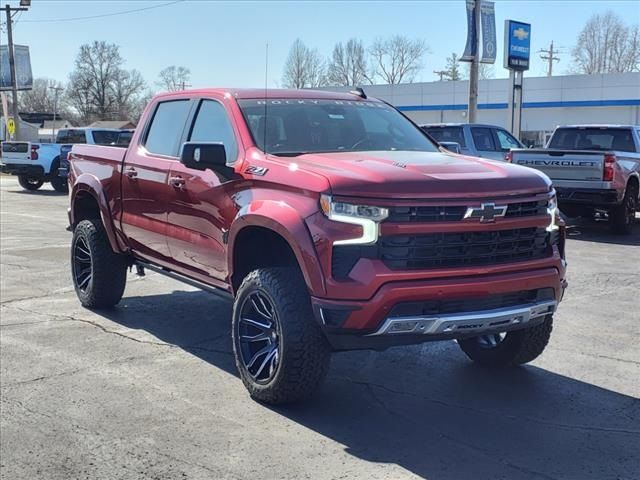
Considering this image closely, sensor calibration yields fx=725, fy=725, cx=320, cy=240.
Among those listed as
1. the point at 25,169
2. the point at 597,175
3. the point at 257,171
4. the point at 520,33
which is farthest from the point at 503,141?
the point at 25,169

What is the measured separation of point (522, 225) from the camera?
4293 mm

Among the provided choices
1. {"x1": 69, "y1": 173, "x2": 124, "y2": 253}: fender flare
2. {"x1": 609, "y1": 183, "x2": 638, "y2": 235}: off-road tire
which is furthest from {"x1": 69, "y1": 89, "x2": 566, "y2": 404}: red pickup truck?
{"x1": 609, "y1": 183, "x2": 638, "y2": 235}: off-road tire

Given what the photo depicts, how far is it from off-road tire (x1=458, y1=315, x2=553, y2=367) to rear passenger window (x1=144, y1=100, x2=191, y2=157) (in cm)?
284

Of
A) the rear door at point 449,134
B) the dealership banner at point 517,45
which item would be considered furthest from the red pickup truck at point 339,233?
the dealership banner at point 517,45

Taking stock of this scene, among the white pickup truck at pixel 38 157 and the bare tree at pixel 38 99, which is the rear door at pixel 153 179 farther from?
the bare tree at pixel 38 99

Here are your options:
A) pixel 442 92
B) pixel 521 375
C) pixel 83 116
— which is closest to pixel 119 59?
pixel 83 116

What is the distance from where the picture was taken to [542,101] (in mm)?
49312

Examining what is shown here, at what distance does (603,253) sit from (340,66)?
76.6 metres

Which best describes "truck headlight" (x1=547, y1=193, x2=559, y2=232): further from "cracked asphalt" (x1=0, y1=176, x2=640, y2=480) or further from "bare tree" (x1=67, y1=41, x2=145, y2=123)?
"bare tree" (x1=67, y1=41, x2=145, y2=123)

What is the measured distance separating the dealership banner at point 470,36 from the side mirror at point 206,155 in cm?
1944

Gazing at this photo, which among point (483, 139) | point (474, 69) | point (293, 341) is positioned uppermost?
point (474, 69)

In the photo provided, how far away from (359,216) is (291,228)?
0.43 m

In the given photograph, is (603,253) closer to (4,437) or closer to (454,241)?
(454,241)

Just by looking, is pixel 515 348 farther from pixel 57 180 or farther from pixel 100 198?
pixel 57 180
